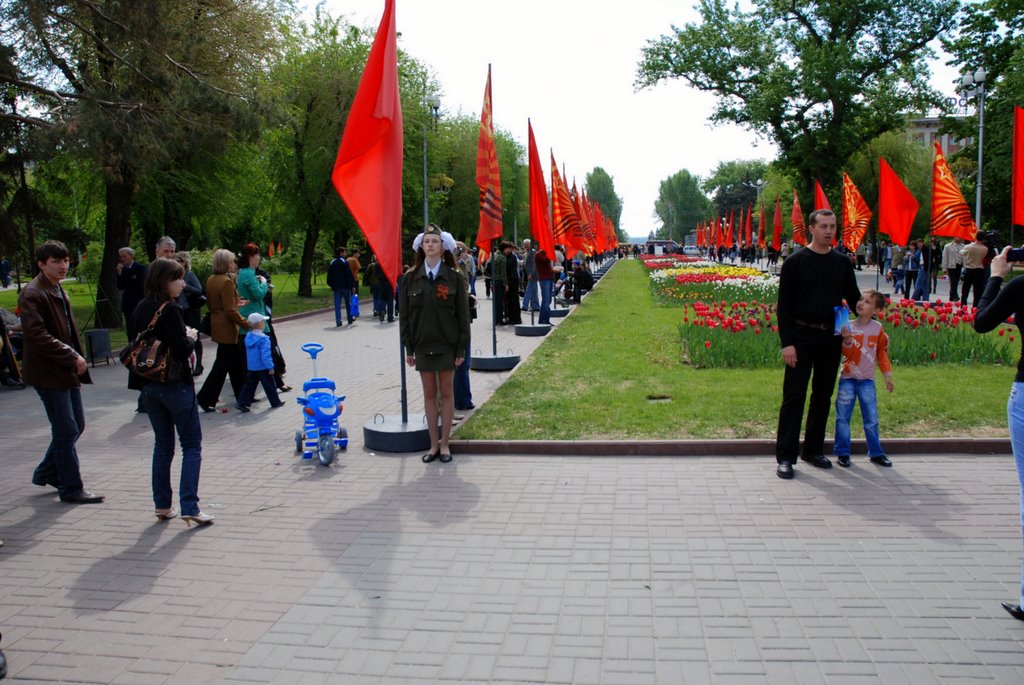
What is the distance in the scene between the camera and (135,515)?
6133 millimetres

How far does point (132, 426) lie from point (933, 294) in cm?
2610

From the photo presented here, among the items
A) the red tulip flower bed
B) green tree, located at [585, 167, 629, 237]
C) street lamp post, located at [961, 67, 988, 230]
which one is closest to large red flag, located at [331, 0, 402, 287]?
the red tulip flower bed

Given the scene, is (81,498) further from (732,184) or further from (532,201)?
(732,184)

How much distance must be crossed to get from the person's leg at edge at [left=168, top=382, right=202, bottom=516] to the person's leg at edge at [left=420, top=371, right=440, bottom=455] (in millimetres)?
1953

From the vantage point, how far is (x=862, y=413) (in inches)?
278

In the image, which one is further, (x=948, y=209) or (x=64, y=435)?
(x=948, y=209)

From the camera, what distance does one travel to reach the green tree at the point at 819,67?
4150 cm

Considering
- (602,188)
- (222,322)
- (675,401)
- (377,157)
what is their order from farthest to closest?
(602,188), (222,322), (675,401), (377,157)

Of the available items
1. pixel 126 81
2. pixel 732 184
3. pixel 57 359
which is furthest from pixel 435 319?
pixel 732 184

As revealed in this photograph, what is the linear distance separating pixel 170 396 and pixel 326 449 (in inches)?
70.6

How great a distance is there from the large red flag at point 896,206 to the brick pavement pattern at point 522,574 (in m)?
13.7

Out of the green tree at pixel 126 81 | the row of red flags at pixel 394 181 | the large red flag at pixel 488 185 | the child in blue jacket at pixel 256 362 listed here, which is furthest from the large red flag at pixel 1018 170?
the green tree at pixel 126 81

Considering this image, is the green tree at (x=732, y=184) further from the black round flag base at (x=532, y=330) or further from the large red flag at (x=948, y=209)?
the black round flag base at (x=532, y=330)

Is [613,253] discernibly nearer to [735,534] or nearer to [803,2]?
[803,2]
